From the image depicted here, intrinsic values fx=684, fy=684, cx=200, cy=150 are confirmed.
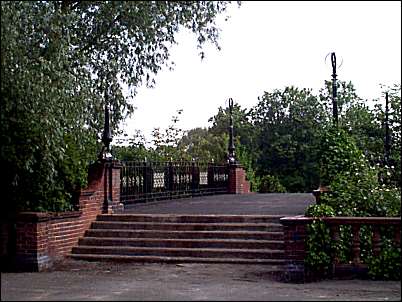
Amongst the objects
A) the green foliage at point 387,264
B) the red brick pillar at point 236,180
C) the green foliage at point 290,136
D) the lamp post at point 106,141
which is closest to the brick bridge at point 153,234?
the lamp post at point 106,141

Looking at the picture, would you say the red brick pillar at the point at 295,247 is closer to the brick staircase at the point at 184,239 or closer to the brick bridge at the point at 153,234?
the brick bridge at the point at 153,234

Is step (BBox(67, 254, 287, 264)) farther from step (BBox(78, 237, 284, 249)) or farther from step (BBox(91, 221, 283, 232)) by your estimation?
step (BBox(91, 221, 283, 232))

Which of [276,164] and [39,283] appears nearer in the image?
[39,283]

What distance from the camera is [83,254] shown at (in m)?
14.0

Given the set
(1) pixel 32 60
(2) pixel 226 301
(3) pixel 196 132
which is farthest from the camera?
(3) pixel 196 132

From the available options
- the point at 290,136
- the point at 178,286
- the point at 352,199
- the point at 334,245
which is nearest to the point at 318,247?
the point at 334,245

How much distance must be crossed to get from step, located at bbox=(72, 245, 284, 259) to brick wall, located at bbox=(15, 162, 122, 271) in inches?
20.3

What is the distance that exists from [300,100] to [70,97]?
35092 millimetres

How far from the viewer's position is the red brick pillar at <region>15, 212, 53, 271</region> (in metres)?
12.4

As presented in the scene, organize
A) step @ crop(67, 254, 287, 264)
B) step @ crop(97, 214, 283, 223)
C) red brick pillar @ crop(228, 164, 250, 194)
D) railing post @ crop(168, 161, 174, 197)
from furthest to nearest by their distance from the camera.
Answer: red brick pillar @ crop(228, 164, 250, 194) < railing post @ crop(168, 161, 174, 197) < step @ crop(97, 214, 283, 223) < step @ crop(67, 254, 287, 264)

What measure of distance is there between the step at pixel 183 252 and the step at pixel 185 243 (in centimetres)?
18

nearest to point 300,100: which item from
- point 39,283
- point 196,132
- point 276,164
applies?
point 276,164

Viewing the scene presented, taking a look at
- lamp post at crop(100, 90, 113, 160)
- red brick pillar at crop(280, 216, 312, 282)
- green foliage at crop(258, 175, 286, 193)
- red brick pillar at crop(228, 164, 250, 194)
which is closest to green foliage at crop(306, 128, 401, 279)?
red brick pillar at crop(280, 216, 312, 282)

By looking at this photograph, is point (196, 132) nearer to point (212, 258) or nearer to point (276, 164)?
point (276, 164)
